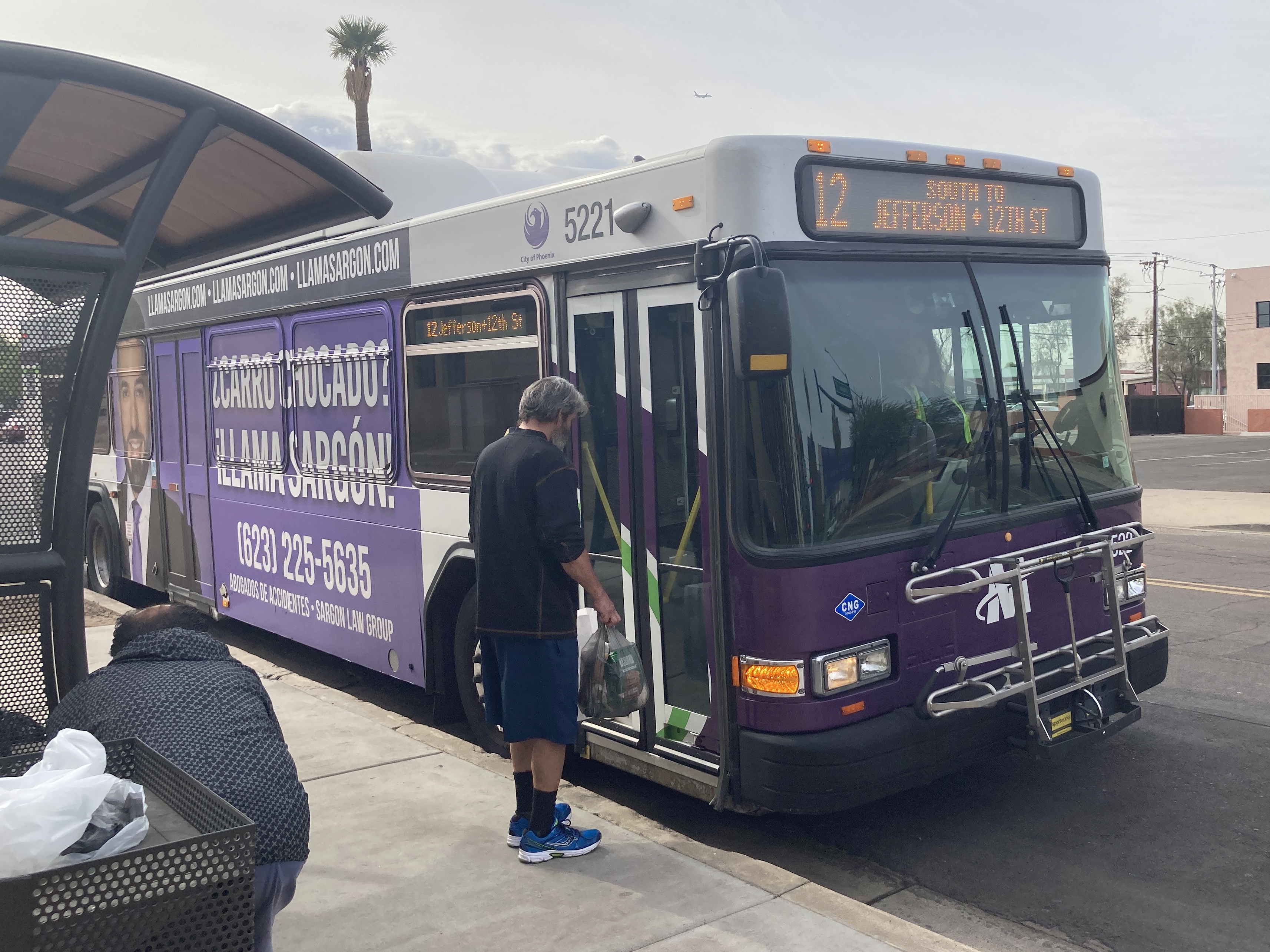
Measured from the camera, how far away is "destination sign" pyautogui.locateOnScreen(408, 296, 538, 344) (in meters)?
5.64

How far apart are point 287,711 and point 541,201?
347 cm

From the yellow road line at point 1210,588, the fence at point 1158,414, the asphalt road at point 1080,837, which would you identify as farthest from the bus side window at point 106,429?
the fence at point 1158,414

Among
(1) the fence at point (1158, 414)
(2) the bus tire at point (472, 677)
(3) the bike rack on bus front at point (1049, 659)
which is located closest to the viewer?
(3) the bike rack on bus front at point (1049, 659)

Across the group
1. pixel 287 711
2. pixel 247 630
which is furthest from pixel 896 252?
pixel 247 630

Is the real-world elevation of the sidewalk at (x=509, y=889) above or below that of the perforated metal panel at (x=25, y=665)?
below

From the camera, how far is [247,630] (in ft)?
33.4

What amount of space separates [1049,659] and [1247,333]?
60.6 meters

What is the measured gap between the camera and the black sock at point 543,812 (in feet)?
15.0

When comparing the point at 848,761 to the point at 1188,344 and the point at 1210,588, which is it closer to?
the point at 1210,588

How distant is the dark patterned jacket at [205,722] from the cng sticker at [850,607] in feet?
→ 7.12

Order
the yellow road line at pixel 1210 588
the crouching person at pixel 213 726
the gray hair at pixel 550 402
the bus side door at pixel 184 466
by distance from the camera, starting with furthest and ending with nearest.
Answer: the yellow road line at pixel 1210 588, the bus side door at pixel 184 466, the gray hair at pixel 550 402, the crouching person at pixel 213 726

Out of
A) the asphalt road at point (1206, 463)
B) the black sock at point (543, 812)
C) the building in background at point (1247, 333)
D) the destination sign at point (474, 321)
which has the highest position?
the building in background at point (1247, 333)

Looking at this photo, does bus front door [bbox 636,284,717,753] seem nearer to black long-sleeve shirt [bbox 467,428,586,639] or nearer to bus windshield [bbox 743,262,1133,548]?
bus windshield [bbox 743,262,1133,548]

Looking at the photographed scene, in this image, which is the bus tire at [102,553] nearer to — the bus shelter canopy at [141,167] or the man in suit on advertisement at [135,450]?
the man in suit on advertisement at [135,450]
